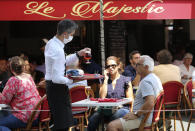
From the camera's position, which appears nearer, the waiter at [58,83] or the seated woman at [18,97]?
the waiter at [58,83]

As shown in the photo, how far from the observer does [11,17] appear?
7062 millimetres

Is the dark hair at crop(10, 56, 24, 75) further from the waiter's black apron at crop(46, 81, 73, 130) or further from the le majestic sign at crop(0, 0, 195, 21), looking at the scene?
the le majestic sign at crop(0, 0, 195, 21)

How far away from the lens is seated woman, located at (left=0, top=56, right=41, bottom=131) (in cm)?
509

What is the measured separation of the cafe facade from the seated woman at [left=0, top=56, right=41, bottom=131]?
6.64 feet

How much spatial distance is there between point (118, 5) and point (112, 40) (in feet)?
8.00

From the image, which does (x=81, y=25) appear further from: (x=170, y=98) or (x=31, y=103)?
(x=31, y=103)

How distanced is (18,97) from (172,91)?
7.38 ft

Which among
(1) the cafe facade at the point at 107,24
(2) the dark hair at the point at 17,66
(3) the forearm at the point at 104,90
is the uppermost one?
(1) the cafe facade at the point at 107,24

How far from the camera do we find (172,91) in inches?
240

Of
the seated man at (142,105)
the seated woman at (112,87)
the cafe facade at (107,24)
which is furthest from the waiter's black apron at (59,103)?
the cafe facade at (107,24)

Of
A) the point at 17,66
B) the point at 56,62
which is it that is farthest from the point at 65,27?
the point at 17,66

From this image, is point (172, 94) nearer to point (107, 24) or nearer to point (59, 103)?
point (59, 103)

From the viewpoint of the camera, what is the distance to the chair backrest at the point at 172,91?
607cm

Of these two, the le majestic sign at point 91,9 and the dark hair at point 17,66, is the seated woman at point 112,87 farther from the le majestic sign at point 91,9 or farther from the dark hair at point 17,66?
the le majestic sign at point 91,9
